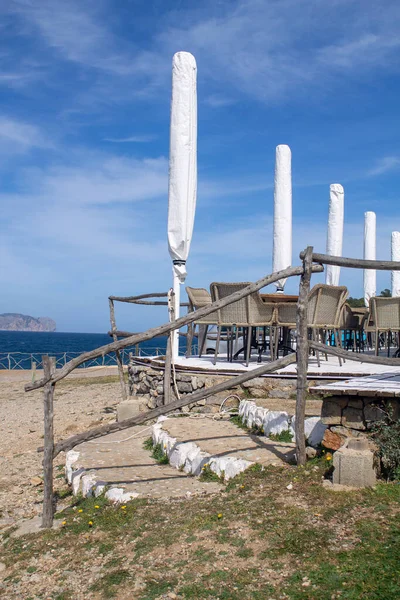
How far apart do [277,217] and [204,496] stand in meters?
6.69

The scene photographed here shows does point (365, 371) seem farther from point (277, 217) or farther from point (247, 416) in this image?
point (277, 217)

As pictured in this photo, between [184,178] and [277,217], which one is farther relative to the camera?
[277,217]

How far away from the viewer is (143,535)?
3.21m

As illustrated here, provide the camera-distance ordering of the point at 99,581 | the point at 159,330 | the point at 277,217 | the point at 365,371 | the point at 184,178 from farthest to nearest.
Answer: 1. the point at 277,217
2. the point at 184,178
3. the point at 365,371
4. the point at 159,330
5. the point at 99,581

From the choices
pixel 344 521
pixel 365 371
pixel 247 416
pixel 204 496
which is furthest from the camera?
pixel 365 371

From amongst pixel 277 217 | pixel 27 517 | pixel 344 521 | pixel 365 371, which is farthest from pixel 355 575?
pixel 277 217

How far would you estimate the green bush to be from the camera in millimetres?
3543

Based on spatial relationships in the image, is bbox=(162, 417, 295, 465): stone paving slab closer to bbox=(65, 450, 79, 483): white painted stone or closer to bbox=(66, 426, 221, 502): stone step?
bbox=(66, 426, 221, 502): stone step

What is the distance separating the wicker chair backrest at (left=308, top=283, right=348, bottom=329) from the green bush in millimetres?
3160

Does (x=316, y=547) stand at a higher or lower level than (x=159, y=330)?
lower

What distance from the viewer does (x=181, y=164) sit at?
732 centimetres

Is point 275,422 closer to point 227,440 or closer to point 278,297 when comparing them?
point 227,440

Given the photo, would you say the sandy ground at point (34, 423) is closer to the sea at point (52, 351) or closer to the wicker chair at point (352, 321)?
the sea at point (52, 351)

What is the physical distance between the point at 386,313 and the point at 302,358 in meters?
3.93
